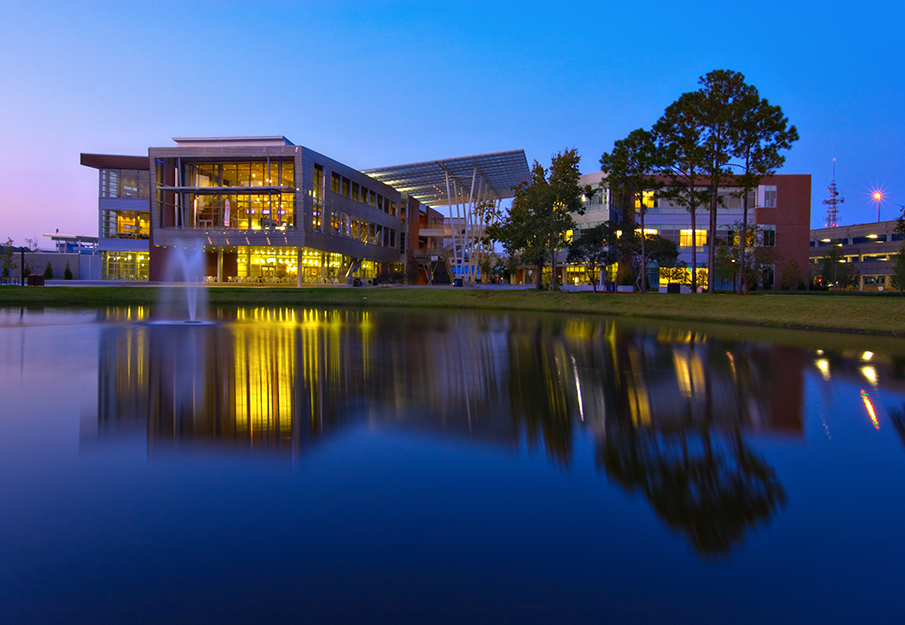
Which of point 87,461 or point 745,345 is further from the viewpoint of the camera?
point 745,345

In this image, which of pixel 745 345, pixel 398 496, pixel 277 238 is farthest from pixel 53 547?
pixel 277 238

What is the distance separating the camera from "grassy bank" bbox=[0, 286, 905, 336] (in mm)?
23469

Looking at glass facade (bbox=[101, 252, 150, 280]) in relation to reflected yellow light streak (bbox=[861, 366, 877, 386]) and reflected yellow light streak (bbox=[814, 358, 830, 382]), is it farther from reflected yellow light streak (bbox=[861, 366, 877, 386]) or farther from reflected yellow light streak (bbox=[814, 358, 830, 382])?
reflected yellow light streak (bbox=[861, 366, 877, 386])

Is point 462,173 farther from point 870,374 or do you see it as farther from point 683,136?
point 870,374

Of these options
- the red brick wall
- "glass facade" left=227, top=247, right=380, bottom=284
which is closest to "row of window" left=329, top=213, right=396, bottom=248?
"glass facade" left=227, top=247, right=380, bottom=284

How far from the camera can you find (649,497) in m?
5.04

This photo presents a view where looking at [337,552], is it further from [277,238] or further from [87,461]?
[277,238]

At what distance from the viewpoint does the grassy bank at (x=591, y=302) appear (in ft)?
77.0

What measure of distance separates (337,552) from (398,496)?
1.07 metres

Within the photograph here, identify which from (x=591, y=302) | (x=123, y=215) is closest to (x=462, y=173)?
(x=591, y=302)

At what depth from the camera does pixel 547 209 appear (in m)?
36.7

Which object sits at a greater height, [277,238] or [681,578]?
[277,238]

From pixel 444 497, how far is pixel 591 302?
97.1ft

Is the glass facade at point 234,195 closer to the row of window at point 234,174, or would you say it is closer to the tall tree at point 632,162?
the row of window at point 234,174
